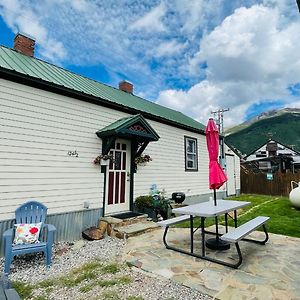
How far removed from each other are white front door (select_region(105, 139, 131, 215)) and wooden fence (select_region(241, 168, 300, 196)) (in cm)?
1207

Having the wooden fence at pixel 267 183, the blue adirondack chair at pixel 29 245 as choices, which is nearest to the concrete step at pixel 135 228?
the blue adirondack chair at pixel 29 245

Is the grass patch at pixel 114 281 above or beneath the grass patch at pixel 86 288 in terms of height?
above

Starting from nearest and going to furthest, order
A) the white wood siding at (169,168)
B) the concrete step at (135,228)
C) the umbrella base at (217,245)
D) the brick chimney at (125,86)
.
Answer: the umbrella base at (217,245), the concrete step at (135,228), the white wood siding at (169,168), the brick chimney at (125,86)

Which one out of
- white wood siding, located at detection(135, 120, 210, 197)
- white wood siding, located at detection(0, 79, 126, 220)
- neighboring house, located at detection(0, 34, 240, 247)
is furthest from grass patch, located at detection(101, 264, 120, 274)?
white wood siding, located at detection(135, 120, 210, 197)

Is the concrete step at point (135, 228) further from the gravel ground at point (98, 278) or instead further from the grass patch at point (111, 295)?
the grass patch at point (111, 295)

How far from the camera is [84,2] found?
7.23 metres

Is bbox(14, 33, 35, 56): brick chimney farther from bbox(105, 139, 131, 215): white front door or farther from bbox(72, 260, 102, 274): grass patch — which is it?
bbox(72, 260, 102, 274): grass patch

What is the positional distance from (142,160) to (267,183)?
11992mm

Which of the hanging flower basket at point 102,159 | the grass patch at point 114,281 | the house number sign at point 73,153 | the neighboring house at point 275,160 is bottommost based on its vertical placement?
the grass patch at point 114,281

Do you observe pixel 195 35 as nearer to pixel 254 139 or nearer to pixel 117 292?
pixel 117 292

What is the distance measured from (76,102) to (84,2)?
3722 millimetres

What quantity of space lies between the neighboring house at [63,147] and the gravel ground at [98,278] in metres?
0.95

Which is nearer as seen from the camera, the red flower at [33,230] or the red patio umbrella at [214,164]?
the red flower at [33,230]

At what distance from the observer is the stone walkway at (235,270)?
292 cm
